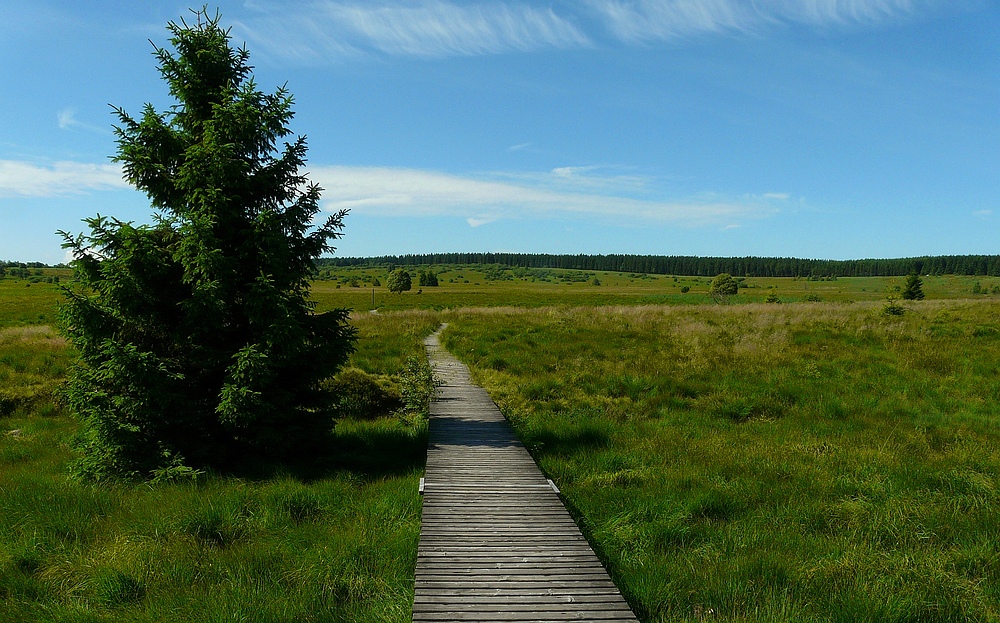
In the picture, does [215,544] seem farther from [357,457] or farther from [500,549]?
[500,549]

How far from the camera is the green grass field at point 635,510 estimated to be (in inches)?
210

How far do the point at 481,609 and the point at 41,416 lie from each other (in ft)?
44.8

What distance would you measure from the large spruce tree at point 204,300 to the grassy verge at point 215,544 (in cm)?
86

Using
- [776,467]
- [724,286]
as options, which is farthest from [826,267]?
[776,467]

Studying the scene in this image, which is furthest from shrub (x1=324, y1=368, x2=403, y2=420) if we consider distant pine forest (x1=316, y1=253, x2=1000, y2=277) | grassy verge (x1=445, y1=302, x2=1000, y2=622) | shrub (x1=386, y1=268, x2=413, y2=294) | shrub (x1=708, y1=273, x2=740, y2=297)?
distant pine forest (x1=316, y1=253, x2=1000, y2=277)

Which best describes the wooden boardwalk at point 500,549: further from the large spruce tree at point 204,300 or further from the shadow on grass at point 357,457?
the large spruce tree at point 204,300

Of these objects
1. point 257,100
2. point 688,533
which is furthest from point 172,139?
point 688,533

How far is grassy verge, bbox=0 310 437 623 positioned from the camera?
515 cm

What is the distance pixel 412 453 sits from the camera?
10.0m

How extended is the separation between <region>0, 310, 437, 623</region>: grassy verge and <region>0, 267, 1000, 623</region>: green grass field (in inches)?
1.1

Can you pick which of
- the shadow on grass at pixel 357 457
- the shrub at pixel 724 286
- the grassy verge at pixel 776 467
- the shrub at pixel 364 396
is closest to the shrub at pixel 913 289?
the shrub at pixel 724 286

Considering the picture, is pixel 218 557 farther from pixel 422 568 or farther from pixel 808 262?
pixel 808 262

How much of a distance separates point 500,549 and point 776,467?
5661 mm

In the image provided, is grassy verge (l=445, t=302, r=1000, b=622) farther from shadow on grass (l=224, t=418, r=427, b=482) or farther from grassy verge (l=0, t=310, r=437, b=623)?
grassy verge (l=0, t=310, r=437, b=623)
